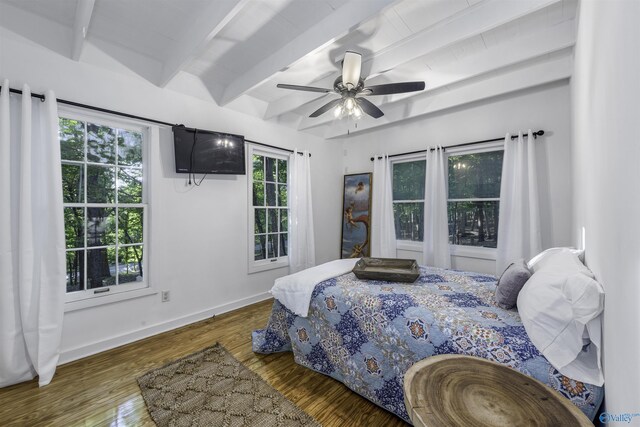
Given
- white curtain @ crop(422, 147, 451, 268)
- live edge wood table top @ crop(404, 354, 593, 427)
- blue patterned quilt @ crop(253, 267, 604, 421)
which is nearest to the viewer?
live edge wood table top @ crop(404, 354, 593, 427)

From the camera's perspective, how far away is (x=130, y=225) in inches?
103

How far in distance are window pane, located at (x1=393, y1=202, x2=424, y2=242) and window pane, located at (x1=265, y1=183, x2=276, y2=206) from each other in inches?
75.6

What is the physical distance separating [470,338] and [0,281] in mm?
3104

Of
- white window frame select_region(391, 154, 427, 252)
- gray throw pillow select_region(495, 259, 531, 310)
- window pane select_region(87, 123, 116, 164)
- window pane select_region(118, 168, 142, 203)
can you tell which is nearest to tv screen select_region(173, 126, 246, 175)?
window pane select_region(118, 168, 142, 203)

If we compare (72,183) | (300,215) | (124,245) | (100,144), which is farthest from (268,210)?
(72,183)

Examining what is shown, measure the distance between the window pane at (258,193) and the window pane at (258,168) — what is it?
3.3 inches

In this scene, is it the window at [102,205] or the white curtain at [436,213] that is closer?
the window at [102,205]

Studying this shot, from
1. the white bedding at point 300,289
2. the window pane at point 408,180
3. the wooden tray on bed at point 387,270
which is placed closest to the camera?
the white bedding at point 300,289

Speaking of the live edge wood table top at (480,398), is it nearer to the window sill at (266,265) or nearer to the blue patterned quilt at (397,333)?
the blue patterned quilt at (397,333)

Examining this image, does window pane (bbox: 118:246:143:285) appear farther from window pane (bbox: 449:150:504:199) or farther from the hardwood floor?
window pane (bbox: 449:150:504:199)

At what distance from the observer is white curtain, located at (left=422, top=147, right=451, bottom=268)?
11.4 feet

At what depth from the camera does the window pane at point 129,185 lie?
2.56 meters

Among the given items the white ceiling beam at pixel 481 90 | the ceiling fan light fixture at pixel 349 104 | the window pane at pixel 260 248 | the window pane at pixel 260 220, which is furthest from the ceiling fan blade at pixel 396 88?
the window pane at pixel 260 248

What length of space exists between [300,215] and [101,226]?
2.32 m
